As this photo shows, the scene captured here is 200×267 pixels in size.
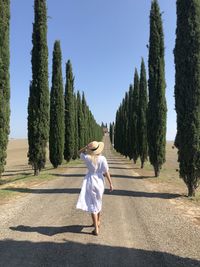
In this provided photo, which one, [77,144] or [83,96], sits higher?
[83,96]

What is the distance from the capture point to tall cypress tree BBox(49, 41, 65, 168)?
89.7ft

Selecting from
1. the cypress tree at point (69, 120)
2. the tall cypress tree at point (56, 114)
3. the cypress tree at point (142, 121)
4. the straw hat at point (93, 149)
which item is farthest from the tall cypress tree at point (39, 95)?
the straw hat at point (93, 149)

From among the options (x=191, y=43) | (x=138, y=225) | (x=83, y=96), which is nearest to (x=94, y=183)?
(x=138, y=225)

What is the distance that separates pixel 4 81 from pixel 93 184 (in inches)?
411

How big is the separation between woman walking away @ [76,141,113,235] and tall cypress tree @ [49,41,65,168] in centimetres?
1967

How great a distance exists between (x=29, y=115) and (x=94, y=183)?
14.8 meters

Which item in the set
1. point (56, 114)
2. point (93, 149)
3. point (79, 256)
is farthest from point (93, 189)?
point (56, 114)

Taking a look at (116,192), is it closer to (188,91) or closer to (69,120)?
(188,91)

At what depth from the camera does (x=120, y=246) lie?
649 cm

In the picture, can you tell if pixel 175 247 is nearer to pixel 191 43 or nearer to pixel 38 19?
pixel 191 43

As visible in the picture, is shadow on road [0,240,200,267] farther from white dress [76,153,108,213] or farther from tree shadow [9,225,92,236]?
white dress [76,153,108,213]

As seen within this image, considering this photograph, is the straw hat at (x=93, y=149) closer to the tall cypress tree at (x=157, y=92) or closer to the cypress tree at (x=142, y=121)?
the tall cypress tree at (x=157, y=92)

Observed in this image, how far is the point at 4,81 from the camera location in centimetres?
1650

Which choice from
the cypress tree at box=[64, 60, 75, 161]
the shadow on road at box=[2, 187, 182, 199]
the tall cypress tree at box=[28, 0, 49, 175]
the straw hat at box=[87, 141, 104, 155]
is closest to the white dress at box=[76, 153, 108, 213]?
the straw hat at box=[87, 141, 104, 155]
